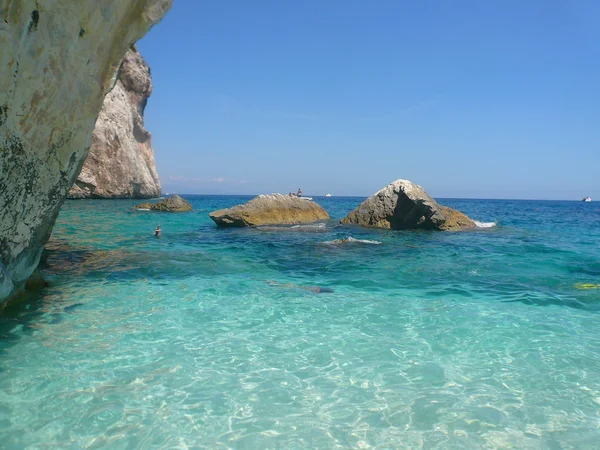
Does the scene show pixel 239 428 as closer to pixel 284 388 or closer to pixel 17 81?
pixel 284 388

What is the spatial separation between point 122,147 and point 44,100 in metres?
49.0

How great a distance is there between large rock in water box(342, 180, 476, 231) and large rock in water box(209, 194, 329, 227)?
325 cm

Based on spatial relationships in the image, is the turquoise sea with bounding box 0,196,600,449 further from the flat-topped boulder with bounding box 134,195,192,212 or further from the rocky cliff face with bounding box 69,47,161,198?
the rocky cliff face with bounding box 69,47,161,198

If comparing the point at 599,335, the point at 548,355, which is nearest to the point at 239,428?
the point at 548,355

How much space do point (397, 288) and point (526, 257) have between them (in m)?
7.16

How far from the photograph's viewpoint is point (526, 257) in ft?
48.3

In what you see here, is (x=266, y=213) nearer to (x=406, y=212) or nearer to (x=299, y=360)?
(x=406, y=212)

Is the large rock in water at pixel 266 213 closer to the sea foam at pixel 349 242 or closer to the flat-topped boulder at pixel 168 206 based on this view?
the sea foam at pixel 349 242

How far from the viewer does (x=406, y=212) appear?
2294 centimetres

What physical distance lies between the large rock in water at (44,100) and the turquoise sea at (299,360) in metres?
1.59

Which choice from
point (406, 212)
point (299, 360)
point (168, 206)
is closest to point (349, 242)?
point (406, 212)

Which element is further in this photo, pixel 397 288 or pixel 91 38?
pixel 397 288

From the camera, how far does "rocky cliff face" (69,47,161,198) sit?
4788 centimetres

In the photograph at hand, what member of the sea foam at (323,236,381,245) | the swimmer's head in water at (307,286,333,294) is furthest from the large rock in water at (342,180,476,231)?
the swimmer's head in water at (307,286,333,294)
